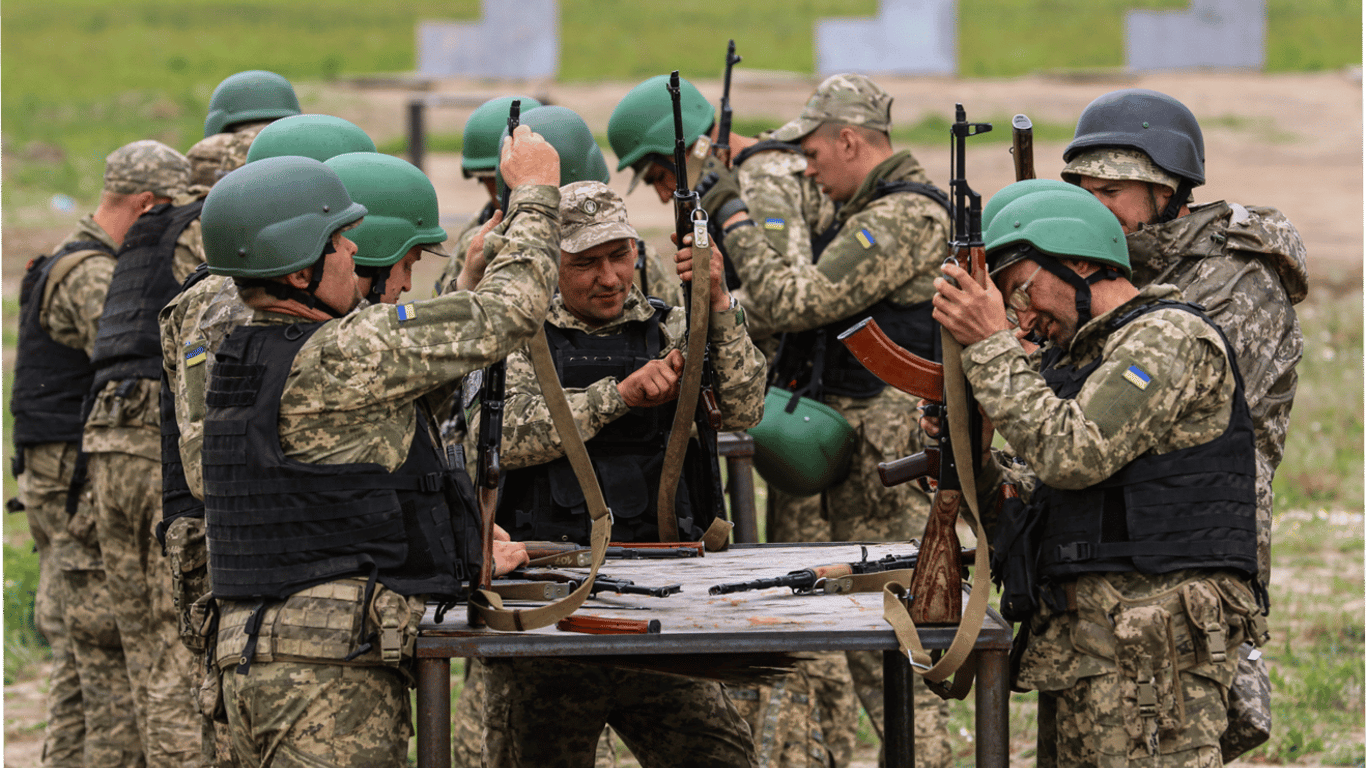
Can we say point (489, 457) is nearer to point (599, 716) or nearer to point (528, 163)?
point (528, 163)

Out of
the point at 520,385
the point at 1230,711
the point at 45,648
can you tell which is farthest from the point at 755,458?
the point at 45,648

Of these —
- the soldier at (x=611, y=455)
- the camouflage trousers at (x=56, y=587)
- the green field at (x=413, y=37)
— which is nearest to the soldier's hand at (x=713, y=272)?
the soldier at (x=611, y=455)

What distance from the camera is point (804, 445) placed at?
6.28 m

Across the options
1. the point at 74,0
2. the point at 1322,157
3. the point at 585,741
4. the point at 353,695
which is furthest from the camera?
the point at 74,0

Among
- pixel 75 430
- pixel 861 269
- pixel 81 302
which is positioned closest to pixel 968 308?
pixel 861 269

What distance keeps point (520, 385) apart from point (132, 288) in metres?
2.16

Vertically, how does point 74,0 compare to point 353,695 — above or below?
above

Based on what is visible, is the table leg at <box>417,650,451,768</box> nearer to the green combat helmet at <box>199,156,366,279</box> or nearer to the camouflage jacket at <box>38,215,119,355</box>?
the green combat helmet at <box>199,156,366,279</box>

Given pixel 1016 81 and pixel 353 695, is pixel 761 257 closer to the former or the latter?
pixel 353 695

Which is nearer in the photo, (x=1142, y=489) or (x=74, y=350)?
(x=1142, y=489)

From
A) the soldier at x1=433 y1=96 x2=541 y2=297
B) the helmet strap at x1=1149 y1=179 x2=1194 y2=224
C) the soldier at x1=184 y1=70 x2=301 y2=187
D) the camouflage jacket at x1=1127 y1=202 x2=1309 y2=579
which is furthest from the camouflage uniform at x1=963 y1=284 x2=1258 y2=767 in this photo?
the soldier at x1=184 y1=70 x2=301 y2=187

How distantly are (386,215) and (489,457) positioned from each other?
2.60ft

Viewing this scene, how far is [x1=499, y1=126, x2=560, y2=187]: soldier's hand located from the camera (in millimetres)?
4156

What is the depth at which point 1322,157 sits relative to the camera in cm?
2309
